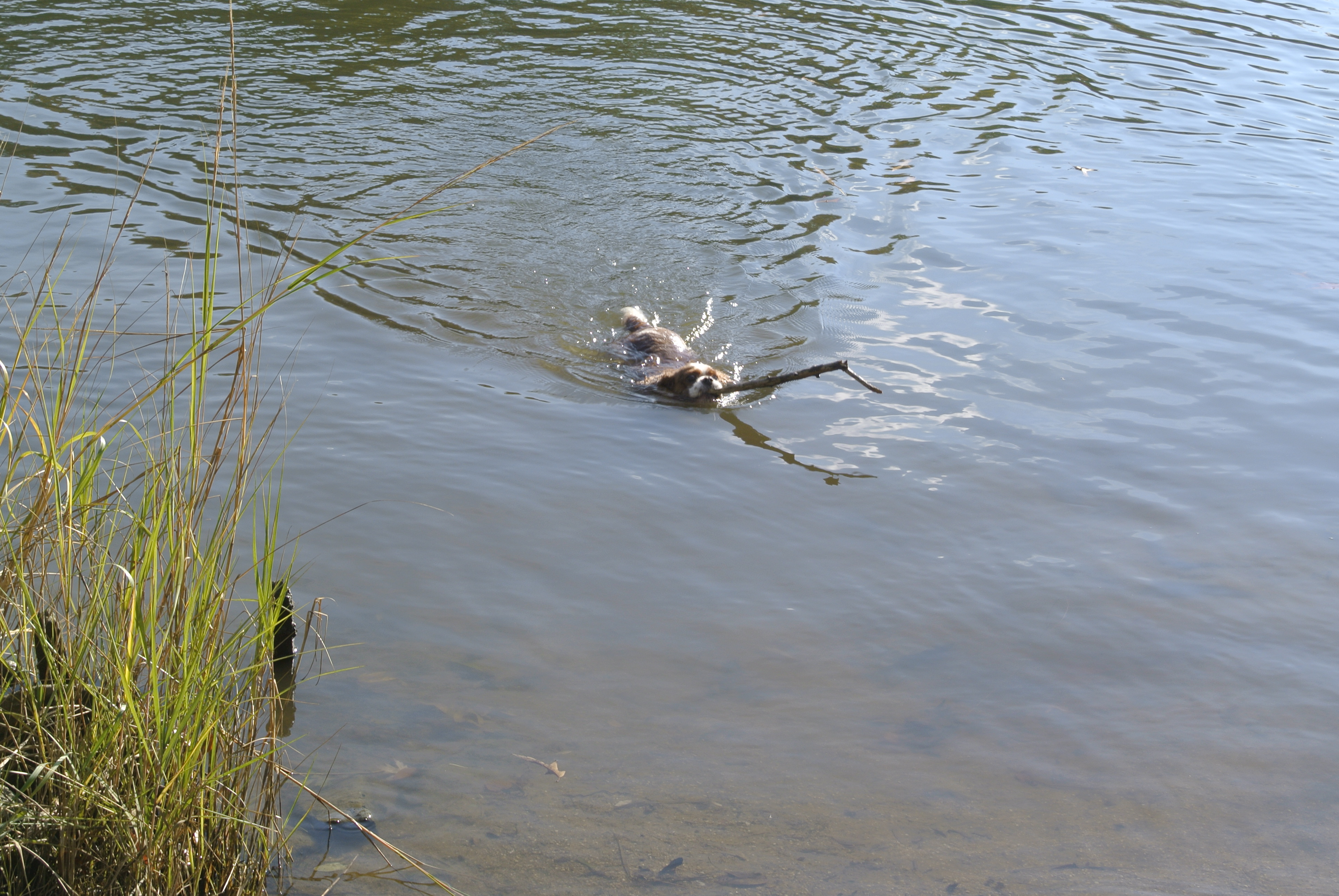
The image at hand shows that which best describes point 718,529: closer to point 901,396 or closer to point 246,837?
point 901,396

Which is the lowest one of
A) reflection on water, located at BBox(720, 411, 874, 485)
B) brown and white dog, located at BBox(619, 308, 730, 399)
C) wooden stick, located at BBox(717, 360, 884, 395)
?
reflection on water, located at BBox(720, 411, 874, 485)

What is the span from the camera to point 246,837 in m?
3.08

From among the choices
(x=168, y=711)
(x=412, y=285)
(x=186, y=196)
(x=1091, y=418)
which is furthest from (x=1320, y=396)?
(x=186, y=196)

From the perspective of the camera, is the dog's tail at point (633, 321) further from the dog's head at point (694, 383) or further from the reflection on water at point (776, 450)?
the reflection on water at point (776, 450)

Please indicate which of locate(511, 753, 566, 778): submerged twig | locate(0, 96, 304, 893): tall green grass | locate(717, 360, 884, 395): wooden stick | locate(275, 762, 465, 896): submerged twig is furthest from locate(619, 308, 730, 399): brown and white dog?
locate(0, 96, 304, 893): tall green grass

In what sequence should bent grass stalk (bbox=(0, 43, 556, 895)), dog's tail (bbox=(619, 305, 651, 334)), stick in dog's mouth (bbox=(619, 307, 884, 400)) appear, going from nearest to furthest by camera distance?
bent grass stalk (bbox=(0, 43, 556, 895))
stick in dog's mouth (bbox=(619, 307, 884, 400))
dog's tail (bbox=(619, 305, 651, 334))

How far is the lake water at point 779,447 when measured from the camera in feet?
12.7

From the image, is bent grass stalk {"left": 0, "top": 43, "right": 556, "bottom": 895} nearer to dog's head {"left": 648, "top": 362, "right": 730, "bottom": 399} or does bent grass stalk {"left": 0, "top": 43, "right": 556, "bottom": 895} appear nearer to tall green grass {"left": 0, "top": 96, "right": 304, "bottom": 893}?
tall green grass {"left": 0, "top": 96, "right": 304, "bottom": 893}

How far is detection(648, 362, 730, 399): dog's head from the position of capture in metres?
6.90

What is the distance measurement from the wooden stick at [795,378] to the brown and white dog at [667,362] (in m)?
0.15

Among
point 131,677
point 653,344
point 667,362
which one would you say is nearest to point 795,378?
point 667,362

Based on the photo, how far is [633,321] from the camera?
8.17 metres

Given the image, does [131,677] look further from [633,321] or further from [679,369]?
[633,321]

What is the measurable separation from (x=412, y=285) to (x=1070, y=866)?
6394 mm
